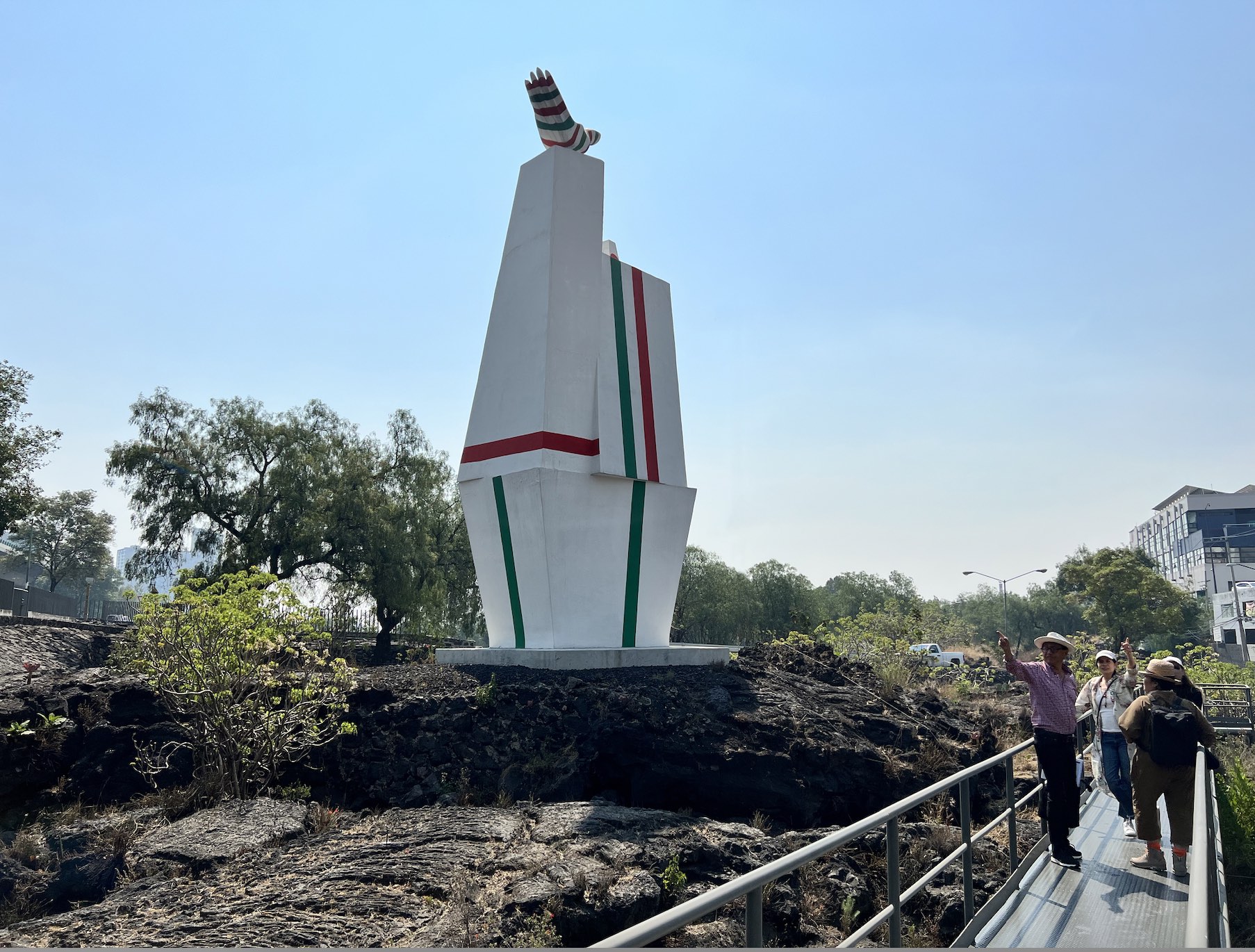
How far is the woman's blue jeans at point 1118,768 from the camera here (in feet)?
→ 24.0

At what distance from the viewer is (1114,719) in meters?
7.62

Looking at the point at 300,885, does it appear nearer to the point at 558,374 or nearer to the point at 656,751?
the point at 656,751

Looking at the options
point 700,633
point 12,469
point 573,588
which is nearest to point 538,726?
point 573,588

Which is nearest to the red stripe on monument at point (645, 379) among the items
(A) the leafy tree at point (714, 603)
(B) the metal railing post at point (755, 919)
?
(B) the metal railing post at point (755, 919)

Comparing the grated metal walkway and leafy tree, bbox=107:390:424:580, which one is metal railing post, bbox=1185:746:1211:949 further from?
leafy tree, bbox=107:390:424:580

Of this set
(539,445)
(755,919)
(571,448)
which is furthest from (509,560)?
(755,919)

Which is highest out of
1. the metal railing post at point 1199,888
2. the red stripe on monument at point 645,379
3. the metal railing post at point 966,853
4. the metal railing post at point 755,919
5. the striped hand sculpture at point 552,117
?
the striped hand sculpture at point 552,117

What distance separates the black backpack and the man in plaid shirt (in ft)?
1.63

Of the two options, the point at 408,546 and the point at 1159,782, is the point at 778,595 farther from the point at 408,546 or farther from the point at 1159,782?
the point at 1159,782

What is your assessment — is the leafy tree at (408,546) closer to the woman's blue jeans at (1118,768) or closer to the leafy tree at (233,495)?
the leafy tree at (233,495)

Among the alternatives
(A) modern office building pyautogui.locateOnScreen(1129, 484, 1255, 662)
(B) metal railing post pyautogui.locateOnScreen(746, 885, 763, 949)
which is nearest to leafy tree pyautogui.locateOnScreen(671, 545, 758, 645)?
(A) modern office building pyautogui.locateOnScreen(1129, 484, 1255, 662)

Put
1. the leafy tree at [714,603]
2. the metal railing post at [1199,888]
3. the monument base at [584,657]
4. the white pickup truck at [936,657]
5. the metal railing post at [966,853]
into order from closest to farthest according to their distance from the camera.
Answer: the metal railing post at [1199,888]
the metal railing post at [966,853]
the monument base at [584,657]
the white pickup truck at [936,657]
the leafy tree at [714,603]

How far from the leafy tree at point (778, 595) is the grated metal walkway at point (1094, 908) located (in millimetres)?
52482

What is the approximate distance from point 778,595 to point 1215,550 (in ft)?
140
